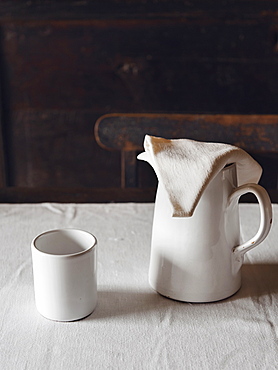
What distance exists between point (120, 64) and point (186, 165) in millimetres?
1126

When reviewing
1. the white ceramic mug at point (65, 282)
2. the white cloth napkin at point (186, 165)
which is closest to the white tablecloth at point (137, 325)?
the white ceramic mug at point (65, 282)

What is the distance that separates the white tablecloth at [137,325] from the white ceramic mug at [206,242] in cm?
2

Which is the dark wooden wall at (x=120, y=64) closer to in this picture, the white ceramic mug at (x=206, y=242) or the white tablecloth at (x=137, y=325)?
Result: the white tablecloth at (x=137, y=325)

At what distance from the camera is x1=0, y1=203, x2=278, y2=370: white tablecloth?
0.40 metres

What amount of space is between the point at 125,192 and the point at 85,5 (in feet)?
2.67

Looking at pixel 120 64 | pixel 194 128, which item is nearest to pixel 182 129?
pixel 194 128

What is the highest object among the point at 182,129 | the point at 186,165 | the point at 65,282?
the point at 186,165

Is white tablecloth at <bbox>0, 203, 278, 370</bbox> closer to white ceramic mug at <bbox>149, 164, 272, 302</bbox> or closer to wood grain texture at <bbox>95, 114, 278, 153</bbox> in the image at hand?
white ceramic mug at <bbox>149, 164, 272, 302</bbox>

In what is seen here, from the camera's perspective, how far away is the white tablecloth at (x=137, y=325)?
0.40 meters

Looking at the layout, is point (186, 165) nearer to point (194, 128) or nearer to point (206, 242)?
point (206, 242)

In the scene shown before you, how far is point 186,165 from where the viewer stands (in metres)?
0.45

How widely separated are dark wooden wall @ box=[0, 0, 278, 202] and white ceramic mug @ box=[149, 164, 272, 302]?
1.07 metres

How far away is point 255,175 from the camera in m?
0.53

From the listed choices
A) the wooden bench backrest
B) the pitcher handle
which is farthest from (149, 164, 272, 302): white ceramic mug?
the wooden bench backrest
